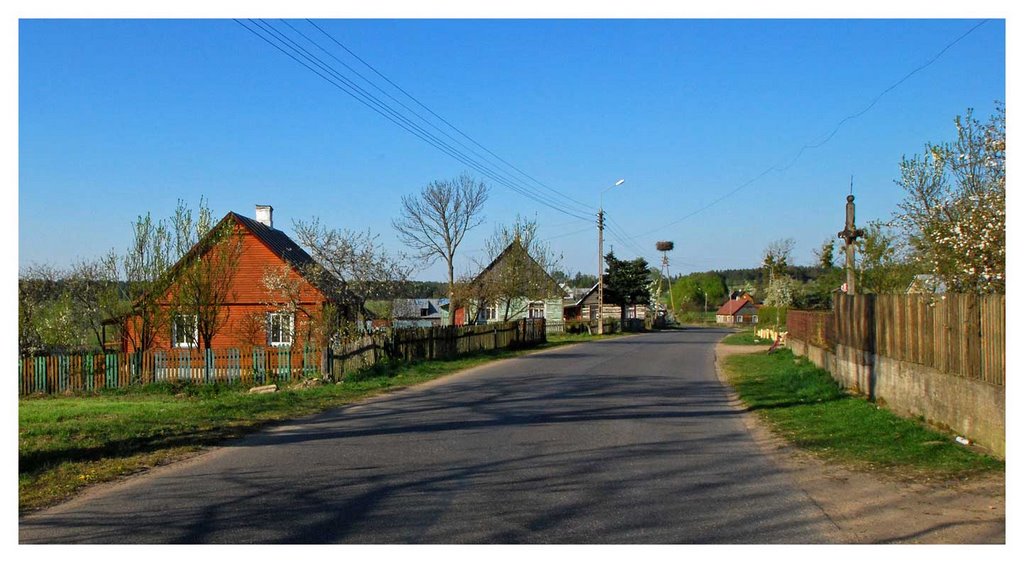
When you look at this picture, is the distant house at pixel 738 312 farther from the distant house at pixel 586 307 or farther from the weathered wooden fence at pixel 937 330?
the weathered wooden fence at pixel 937 330

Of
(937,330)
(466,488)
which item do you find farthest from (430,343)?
(466,488)

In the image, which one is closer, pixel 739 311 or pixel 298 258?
pixel 298 258

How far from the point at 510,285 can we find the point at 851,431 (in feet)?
106

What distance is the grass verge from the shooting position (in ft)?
29.0

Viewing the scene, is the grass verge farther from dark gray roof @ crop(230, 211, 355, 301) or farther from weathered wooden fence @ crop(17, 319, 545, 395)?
dark gray roof @ crop(230, 211, 355, 301)

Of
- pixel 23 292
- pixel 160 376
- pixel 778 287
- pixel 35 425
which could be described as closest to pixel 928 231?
pixel 35 425

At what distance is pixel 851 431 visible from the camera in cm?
1131

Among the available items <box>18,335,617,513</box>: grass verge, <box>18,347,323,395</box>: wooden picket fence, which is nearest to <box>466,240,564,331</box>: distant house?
<box>18,347,323,395</box>: wooden picket fence

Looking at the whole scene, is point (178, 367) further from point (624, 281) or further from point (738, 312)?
point (738, 312)

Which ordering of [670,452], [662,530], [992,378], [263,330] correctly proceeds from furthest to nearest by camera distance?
1. [263,330]
2. [670,452]
3. [992,378]
4. [662,530]

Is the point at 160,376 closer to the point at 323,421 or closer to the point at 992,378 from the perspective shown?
the point at 323,421

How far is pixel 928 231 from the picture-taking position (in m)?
12.9

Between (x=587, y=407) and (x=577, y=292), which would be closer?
(x=587, y=407)

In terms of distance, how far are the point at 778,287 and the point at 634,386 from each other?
137ft
